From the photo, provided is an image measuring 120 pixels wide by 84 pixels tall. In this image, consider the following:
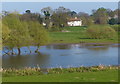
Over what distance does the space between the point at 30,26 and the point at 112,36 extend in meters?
29.6

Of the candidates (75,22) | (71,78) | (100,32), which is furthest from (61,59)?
(75,22)

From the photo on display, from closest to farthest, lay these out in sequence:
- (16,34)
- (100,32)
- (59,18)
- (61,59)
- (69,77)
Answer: (69,77) → (61,59) → (16,34) → (100,32) → (59,18)

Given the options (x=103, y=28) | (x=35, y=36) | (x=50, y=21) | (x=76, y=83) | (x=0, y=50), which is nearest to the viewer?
(x=76, y=83)

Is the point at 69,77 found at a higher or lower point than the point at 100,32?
lower

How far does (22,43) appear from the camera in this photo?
4422 cm

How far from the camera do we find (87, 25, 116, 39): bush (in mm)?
69812

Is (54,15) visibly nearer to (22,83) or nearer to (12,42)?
(12,42)

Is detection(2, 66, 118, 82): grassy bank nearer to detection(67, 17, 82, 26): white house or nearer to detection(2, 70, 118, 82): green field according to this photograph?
detection(2, 70, 118, 82): green field

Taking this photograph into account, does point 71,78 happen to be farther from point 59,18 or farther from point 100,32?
point 59,18

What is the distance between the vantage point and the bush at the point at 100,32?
69.8 meters

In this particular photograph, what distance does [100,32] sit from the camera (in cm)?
7075

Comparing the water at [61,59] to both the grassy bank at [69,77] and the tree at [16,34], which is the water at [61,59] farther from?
the grassy bank at [69,77]

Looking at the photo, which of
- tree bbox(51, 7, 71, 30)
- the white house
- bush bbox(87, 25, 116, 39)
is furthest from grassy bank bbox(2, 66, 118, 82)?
the white house

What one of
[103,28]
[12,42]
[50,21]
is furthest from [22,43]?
[50,21]
